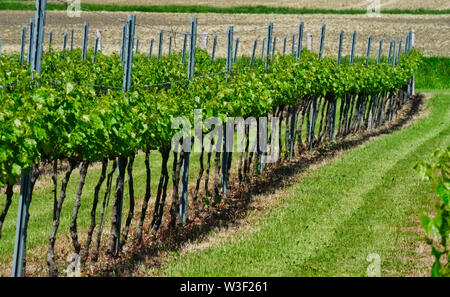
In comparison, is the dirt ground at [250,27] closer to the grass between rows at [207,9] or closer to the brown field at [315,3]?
the grass between rows at [207,9]

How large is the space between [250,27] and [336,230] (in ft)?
144

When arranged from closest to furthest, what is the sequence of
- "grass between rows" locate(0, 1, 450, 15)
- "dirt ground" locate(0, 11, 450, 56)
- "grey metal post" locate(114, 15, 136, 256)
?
"grey metal post" locate(114, 15, 136, 256) → "dirt ground" locate(0, 11, 450, 56) → "grass between rows" locate(0, 1, 450, 15)

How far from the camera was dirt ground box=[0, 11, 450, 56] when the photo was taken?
47.3 metres

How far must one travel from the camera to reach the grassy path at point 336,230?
9297 mm

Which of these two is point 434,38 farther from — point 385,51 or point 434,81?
point 434,81

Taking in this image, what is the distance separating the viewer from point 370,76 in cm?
2216

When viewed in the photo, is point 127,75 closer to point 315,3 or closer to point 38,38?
point 38,38

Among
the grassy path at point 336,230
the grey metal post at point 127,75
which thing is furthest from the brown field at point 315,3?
the grey metal post at point 127,75

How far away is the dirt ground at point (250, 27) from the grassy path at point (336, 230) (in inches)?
1150

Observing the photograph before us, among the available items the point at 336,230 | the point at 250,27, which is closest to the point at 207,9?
the point at 250,27

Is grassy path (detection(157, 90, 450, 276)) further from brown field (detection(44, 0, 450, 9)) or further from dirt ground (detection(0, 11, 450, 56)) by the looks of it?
brown field (detection(44, 0, 450, 9))

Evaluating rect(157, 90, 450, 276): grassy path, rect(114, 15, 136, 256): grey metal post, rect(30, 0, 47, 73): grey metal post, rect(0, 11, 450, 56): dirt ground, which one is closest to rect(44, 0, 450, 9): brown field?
rect(0, 11, 450, 56): dirt ground

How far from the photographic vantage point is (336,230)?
440 inches

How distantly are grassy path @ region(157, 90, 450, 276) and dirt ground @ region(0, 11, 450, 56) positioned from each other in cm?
2920
